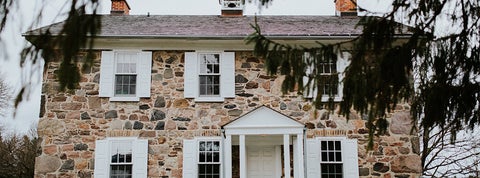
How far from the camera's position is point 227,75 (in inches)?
513

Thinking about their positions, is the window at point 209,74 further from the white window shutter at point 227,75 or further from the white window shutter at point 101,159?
the white window shutter at point 101,159

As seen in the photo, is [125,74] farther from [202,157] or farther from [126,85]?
[202,157]

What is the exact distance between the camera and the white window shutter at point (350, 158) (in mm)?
12602

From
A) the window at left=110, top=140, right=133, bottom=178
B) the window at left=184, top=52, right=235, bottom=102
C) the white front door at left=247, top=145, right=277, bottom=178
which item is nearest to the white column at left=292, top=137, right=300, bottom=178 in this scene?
the white front door at left=247, top=145, right=277, bottom=178

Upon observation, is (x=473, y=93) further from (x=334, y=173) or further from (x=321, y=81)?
(x=334, y=173)

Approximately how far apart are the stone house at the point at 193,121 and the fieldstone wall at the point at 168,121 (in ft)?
0.07

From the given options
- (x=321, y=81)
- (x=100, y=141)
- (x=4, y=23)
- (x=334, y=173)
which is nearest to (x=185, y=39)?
(x=100, y=141)

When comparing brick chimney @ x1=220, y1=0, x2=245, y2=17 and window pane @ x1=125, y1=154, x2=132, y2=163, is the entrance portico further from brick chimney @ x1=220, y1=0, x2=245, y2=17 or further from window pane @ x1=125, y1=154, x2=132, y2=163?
brick chimney @ x1=220, y1=0, x2=245, y2=17

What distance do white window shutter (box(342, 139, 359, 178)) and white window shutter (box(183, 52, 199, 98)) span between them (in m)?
3.60

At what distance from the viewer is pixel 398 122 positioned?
13.0m

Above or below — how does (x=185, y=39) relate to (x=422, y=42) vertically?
above

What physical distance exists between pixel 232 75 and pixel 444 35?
7524 mm

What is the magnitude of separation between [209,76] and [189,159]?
2.00m

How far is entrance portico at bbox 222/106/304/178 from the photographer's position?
1212cm
